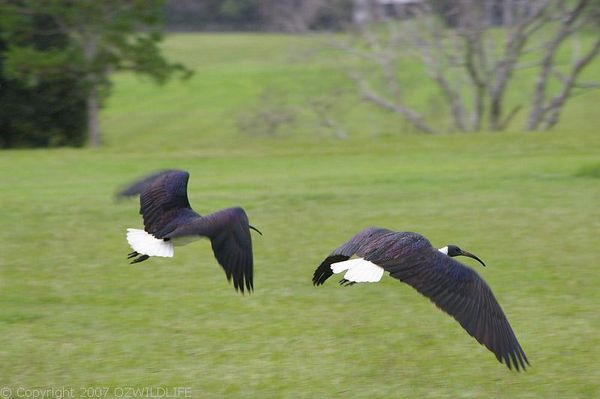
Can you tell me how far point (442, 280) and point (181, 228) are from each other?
1.85 meters

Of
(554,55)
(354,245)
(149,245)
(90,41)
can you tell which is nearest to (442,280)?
(354,245)

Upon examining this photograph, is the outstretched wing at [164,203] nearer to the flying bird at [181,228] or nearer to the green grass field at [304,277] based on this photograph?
the flying bird at [181,228]

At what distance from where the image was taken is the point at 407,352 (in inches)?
290

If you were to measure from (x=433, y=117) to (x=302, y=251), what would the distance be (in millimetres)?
22281

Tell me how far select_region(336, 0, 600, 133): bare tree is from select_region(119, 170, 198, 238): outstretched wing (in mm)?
20745

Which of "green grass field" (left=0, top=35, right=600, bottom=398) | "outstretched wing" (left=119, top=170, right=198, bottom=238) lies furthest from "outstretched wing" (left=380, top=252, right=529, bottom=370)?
"outstretched wing" (left=119, top=170, right=198, bottom=238)

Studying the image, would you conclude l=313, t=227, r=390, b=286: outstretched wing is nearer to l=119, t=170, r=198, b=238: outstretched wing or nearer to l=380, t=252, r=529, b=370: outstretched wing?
l=380, t=252, r=529, b=370: outstretched wing

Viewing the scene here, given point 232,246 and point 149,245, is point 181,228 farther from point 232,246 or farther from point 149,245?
point 232,246

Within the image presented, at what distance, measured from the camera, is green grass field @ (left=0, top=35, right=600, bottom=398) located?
6.92m

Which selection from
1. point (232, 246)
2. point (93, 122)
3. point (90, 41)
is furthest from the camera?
point (93, 122)

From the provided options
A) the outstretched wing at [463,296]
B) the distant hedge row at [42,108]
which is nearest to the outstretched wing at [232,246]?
the outstretched wing at [463,296]

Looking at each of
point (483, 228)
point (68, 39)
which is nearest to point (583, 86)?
point (68, 39)

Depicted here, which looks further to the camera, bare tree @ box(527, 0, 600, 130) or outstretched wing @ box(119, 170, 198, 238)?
bare tree @ box(527, 0, 600, 130)

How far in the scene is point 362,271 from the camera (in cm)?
634
